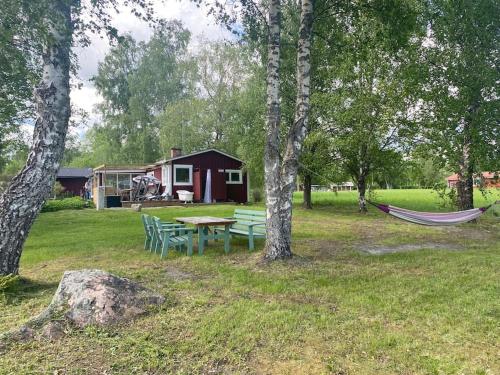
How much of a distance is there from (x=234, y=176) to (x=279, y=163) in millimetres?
16651

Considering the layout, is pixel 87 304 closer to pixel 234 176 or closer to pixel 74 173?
pixel 234 176

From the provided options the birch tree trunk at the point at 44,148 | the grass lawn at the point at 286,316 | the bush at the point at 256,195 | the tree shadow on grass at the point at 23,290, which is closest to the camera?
→ the grass lawn at the point at 286,316

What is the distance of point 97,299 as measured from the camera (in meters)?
3.54

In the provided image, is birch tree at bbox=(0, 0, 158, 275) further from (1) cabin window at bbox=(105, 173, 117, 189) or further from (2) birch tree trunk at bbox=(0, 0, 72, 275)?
(1) cabin window at bbox=(105, 173, 117, 189)

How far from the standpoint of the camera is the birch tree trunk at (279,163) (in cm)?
604

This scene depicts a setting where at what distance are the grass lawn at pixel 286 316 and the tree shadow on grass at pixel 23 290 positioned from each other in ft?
0.07

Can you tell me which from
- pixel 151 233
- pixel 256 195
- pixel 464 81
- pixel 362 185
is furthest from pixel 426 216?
pixel 256 195

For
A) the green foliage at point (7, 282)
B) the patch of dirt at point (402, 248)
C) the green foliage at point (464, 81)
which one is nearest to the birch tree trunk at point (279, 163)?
the patch of dirt at point (402, 248)

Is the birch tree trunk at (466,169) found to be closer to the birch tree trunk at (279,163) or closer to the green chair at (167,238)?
the birch tree trunk at (279,163)

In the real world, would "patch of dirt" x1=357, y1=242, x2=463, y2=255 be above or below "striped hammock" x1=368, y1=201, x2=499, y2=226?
below

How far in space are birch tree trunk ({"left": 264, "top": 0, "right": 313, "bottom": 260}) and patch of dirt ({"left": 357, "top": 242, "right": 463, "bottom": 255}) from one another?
78.7 inches

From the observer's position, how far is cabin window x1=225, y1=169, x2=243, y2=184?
73.9 feet

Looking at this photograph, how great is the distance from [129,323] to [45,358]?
2.51ft

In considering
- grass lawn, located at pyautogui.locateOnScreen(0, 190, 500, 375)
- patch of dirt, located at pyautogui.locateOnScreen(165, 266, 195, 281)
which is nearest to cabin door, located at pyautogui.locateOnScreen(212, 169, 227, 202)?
grass lawn, located at pyautogui.locateOnScreen(0, 190, 500, 375)
